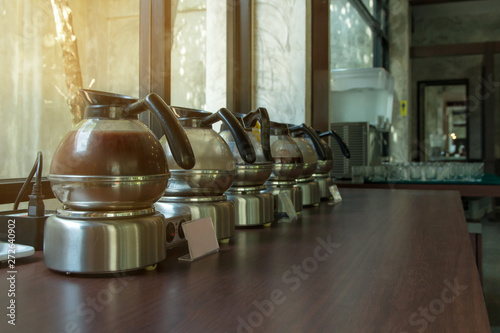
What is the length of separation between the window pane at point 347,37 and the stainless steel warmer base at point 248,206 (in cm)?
305

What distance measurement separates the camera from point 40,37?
3.83ft

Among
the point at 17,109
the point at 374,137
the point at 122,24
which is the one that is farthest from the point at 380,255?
the point at 374,137

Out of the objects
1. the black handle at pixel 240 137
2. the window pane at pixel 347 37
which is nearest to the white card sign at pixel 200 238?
the black handle at pixel 240 137

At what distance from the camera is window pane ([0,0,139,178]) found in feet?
3.59

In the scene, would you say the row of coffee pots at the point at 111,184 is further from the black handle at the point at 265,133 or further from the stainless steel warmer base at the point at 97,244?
the black handle at the point at 265,133

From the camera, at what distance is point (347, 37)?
4512 millimetres

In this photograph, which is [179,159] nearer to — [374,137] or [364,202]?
[364,202]

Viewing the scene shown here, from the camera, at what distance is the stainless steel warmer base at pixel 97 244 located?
2.28 ft

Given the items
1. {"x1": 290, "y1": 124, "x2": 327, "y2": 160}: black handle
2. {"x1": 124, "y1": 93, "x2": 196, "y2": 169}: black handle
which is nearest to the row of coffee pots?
{"x1": 124, "y1": 93, "x2": 196, "y2": 169}: black handle

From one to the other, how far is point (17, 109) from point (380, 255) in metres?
0.84

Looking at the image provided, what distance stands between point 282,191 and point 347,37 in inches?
138

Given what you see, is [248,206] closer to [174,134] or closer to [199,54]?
[174,134]

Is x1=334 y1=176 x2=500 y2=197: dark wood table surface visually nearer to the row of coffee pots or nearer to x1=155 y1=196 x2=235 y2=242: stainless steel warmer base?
x1=155 y1=196 x2=235 y2=242: stainless steel warmer base

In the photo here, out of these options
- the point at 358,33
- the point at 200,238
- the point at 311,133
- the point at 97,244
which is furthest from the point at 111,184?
the point at 358,33
